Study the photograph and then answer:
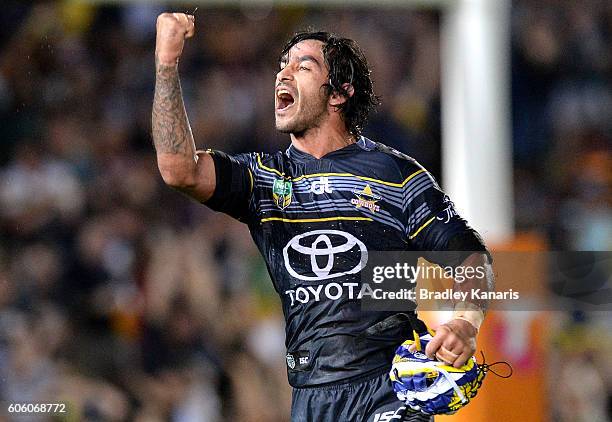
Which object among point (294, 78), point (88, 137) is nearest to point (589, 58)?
point (88, 137)

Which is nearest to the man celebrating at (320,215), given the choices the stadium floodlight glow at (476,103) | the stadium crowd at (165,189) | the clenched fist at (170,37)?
the clenched fist at (170,37)

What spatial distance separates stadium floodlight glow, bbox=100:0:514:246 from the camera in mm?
9133

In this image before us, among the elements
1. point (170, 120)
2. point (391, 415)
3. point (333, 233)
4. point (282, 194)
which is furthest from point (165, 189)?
point (391, 415)

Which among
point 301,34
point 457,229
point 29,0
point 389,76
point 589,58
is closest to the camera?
point 457,229

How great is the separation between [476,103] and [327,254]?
184 inches

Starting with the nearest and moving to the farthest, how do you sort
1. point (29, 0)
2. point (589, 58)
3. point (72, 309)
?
1. point (72, 309)
2. point (29, 0)
3. point (589, 58)

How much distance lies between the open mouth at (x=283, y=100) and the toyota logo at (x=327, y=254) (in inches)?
22.5

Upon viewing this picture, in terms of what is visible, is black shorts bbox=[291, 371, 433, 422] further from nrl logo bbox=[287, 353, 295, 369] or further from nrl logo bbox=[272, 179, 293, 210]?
nrl logo bbox=[272, 179, 293, 210]

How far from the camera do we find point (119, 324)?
9.95m

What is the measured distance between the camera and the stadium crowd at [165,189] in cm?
966

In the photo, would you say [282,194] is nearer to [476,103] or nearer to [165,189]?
[476,103]

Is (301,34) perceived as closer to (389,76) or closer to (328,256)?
(328,256)

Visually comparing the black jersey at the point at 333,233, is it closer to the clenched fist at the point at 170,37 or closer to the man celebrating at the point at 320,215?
the man celebrating at the point at 320,215

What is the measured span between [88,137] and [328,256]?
20.7 feet
